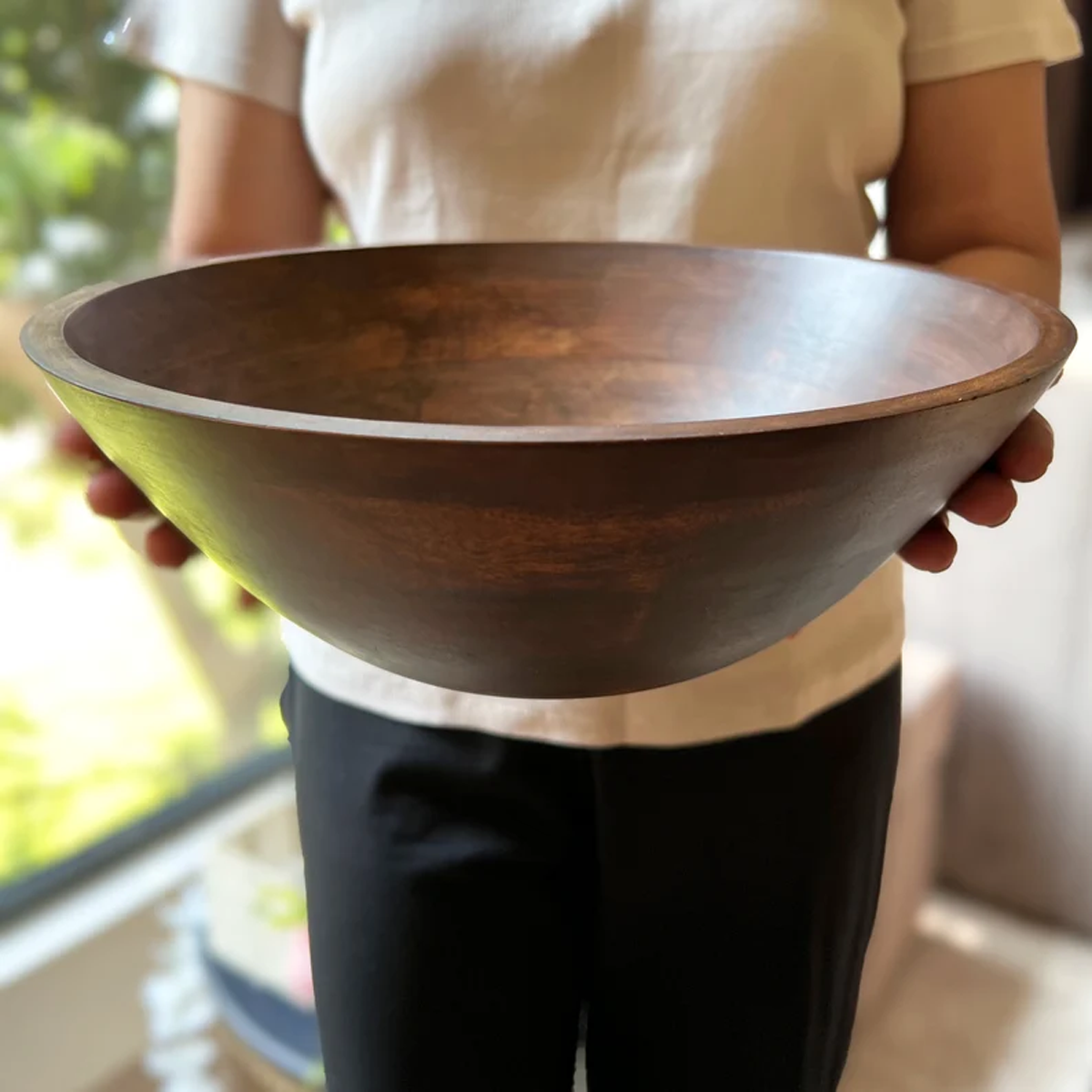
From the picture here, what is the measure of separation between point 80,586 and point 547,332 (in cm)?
83

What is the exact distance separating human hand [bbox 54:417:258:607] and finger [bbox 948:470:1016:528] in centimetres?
27

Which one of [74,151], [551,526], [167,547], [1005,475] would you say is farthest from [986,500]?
[74,151]

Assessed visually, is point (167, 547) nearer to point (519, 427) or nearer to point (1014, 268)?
point (519, 427)

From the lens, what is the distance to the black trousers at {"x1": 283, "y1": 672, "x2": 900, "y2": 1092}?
1.65ft

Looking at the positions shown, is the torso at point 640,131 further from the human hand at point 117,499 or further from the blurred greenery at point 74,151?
the blurred greenery at point 74,151

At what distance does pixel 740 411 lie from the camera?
1.80ft

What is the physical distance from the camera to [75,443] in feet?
1.47

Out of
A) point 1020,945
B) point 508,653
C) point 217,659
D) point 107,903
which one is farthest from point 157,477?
point 1020,945

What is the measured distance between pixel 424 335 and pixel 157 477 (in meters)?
0.26

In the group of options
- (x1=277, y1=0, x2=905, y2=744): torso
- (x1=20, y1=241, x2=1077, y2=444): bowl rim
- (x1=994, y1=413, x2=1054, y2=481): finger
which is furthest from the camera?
(x1=277, y1=0, x2=905, y2=744): torso

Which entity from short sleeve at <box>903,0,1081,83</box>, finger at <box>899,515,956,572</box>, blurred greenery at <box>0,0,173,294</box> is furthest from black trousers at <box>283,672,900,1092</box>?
blurred greenery at <box>0,0,173,294</box>

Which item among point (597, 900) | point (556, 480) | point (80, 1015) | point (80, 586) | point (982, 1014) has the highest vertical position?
point (556, 480)

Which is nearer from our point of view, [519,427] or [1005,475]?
[519,427]

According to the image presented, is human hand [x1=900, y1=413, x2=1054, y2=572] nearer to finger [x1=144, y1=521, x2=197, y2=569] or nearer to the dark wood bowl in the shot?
the dark wood bowl
